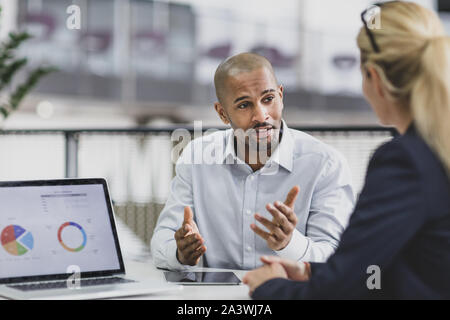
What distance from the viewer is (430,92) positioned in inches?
43.3

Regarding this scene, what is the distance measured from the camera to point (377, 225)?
1.07 metres

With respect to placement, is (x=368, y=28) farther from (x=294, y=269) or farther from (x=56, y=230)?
(x=56, y=230)

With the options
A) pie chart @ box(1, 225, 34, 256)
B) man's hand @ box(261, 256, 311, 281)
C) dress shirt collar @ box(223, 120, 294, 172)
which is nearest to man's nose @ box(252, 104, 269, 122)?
dress shirt collar @ box(223, 120, 294, 172)

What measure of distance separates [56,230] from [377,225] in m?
0.78

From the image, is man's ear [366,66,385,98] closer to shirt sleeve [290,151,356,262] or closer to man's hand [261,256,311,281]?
man's hand [261,256,311,281]

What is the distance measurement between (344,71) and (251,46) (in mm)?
2106

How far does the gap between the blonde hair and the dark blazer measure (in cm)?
3

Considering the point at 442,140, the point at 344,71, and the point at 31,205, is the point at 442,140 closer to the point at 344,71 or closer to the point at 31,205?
the point at 31,205

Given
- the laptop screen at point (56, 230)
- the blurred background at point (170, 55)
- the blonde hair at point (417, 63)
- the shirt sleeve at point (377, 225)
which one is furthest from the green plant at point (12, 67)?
the shirt sleeve at point (377, 225)

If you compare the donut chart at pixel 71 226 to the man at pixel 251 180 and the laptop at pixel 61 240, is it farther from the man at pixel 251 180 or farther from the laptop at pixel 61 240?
the man at pixel 251 180

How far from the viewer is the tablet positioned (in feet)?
4.93

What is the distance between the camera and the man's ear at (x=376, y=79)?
47.4 inches

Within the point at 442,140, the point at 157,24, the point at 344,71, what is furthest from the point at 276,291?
the point at 344,71

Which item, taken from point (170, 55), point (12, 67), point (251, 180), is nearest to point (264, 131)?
point (251, 180)
